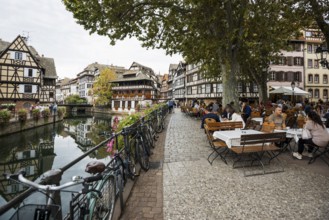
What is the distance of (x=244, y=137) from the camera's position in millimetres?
5113

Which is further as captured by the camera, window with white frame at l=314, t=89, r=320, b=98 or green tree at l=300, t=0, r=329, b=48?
window with white frame at l=314, t=89, r=320, b=98

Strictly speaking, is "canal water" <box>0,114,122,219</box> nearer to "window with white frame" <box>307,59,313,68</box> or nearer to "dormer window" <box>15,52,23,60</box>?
Answer: "dormer window" <box>15,52,23,60</box>

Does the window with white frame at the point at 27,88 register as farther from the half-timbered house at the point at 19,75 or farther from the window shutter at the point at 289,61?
the window shutter at the point at 289,61

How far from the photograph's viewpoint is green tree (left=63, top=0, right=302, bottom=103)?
1029 centimetres

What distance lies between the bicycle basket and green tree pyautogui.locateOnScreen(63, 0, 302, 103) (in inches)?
382

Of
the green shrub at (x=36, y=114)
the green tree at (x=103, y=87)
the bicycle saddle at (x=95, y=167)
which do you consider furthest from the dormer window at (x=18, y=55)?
the bicycle saddle at (x=95, y=167)

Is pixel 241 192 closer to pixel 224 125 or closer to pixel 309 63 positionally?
pixel 224 125

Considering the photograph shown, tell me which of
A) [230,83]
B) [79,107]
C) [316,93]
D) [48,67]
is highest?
[48,67]

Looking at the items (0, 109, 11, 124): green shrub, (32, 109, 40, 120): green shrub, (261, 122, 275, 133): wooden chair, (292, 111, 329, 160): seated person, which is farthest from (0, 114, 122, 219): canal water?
(292, 111, 329, 160): seated person

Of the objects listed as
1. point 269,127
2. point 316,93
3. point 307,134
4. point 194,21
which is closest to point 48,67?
point 194,21

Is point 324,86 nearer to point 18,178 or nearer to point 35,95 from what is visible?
point 18,178

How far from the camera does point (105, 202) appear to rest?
9.87ft

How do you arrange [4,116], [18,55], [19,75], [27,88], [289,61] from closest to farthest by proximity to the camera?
[4,116] < [18,55] < [19,75] < [27,88] < [289,61]

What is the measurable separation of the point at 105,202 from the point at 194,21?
10.1 metres
